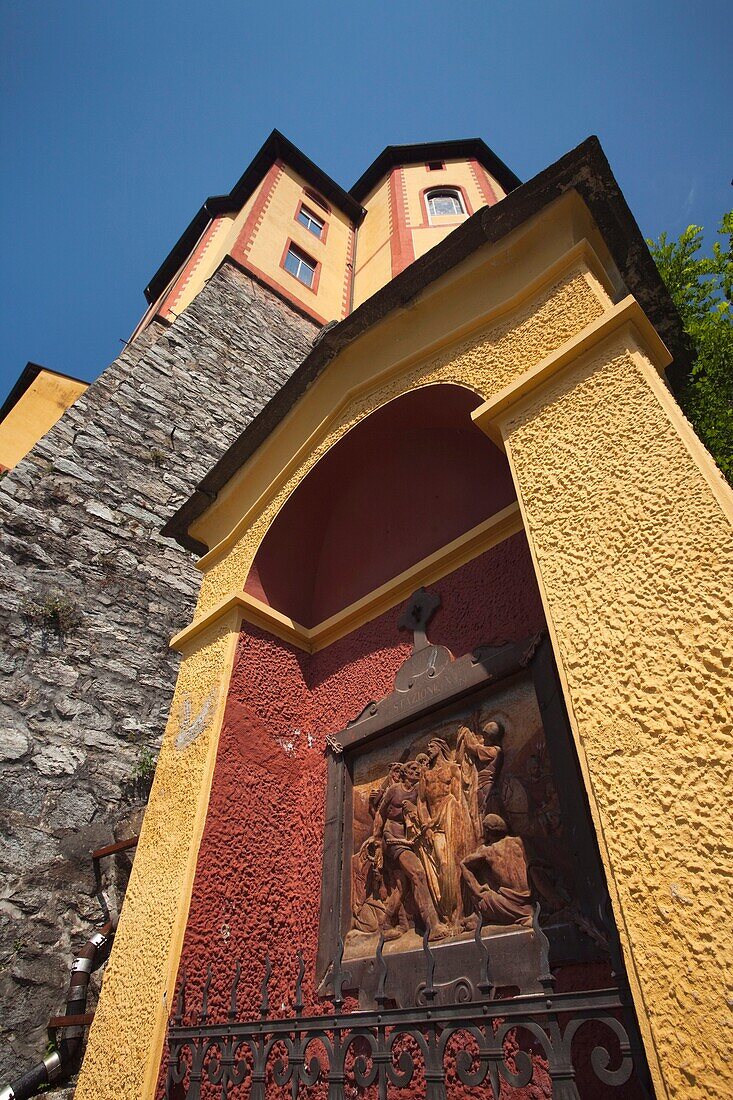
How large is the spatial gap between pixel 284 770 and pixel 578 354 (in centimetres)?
264

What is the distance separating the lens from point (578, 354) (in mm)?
2484

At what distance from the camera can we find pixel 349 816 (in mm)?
3225

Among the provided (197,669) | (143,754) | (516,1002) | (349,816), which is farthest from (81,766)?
(516,1002)

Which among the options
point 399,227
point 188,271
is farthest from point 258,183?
point 399,227

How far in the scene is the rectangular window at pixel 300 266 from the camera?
13.7 m

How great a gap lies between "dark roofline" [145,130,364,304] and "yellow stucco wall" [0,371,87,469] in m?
4.79

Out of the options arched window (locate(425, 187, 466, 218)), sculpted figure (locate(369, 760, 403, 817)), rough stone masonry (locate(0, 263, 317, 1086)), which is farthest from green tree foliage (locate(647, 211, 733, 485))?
arched window (locate(425, 187, 466, 218))

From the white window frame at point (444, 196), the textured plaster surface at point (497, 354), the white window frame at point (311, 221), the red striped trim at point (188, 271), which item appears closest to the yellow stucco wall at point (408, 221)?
the white window frame at point (444, 196)

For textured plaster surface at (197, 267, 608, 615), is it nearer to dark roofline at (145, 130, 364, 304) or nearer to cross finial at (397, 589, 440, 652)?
cross finial at (397, 589, 440, 652)

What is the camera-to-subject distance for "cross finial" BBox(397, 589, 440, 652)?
3363 millimetres

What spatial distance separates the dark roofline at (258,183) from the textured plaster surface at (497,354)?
14.9 meters

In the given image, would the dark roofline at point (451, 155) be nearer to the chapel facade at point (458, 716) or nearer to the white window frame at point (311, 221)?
the white window frame at point (311, 221)

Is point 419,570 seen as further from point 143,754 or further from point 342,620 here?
point 143,754

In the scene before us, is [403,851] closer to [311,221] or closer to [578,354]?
[578,354]
